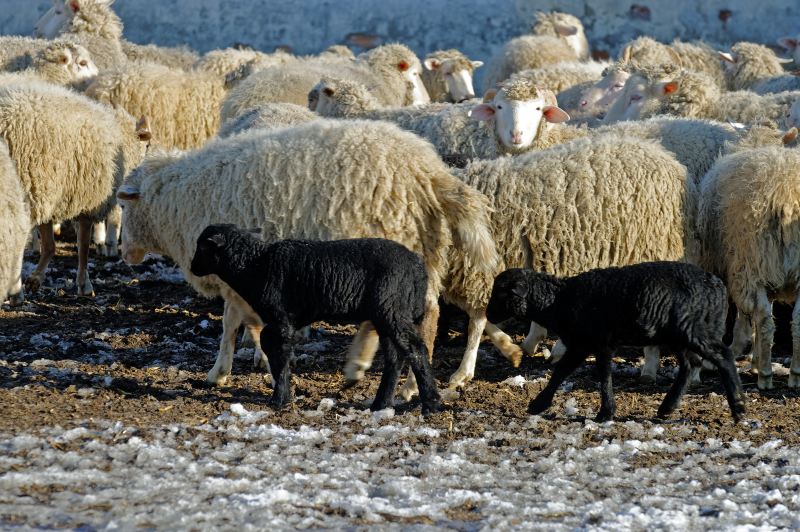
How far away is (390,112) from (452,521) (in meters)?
5.89

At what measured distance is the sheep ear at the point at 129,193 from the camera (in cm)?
715

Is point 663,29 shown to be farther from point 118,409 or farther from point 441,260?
point 118,409

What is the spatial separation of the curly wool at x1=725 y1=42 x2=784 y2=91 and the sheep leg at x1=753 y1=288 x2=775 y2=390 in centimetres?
738

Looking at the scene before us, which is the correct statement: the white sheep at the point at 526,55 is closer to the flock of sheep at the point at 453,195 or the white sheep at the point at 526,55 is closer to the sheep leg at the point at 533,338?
the flock of sheep at the point at 453,195

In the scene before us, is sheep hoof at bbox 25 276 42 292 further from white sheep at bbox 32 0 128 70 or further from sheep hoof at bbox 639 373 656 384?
white sheep at bbox 32 0 128 70

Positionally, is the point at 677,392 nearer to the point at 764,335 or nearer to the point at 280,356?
the point at 764,335

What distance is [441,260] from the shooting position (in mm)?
6305

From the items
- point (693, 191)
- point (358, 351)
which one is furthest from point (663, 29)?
point (358, 351)

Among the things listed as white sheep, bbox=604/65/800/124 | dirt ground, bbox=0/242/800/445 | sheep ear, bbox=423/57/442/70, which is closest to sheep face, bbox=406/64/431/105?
sheep ear, bbox=423/57/442/70

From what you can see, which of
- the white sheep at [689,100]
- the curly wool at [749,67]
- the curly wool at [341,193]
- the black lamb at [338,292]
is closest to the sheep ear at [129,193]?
the curly wool at [341,193]

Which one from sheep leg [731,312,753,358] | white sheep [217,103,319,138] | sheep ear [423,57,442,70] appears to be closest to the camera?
sheep leg [731,312,753,358]

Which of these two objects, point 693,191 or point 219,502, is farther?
point 693,191

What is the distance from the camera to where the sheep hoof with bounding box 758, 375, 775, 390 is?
6.38 m

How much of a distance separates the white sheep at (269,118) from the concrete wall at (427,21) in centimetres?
885
